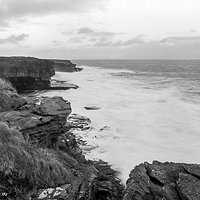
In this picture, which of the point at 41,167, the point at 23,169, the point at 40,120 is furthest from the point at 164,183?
the point at 40,120

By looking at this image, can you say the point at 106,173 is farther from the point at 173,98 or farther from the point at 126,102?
the point at 173,98

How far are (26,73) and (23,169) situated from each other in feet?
98.0

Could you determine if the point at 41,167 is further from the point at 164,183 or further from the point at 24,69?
the point at 24,69

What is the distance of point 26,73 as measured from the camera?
36.6 meters

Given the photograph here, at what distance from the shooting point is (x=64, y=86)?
1660 inches

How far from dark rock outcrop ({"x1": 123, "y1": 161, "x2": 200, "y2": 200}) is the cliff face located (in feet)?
97.2

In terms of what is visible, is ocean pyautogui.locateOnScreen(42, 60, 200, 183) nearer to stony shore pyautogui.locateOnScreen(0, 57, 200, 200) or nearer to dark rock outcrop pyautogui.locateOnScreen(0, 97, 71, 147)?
dark rock outcrop pyautogui.locateOnScreen(0, 97, 71, 147)

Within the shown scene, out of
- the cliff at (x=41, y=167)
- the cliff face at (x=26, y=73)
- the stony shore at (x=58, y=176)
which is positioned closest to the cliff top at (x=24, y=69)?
the cliff face at (x=26, y=73)

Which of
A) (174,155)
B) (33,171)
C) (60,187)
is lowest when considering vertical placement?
(174,155)

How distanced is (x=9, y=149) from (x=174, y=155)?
11.0m

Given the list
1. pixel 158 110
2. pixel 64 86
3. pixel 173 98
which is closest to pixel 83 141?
pixel 158 110

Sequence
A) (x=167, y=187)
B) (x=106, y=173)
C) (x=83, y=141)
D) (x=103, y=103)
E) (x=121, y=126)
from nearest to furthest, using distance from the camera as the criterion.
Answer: (x=167, y=187), (x=106, y=173), (x=83, y=141), (x=121, y=126), (x=103, y=103)

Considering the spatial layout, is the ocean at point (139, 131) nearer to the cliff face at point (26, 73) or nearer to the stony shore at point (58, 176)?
the stony shore at point (58, 176)

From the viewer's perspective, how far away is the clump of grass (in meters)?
7.83
